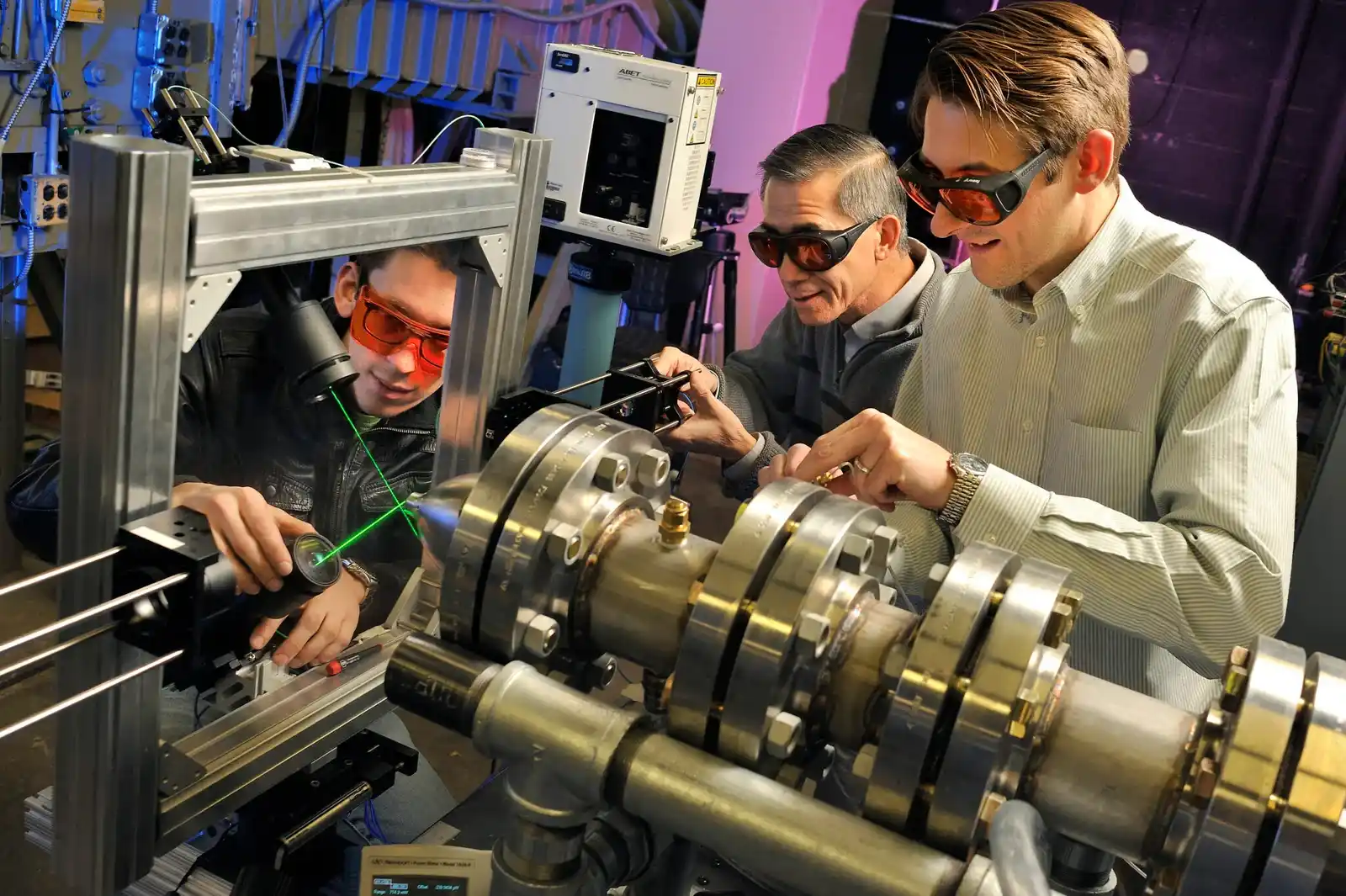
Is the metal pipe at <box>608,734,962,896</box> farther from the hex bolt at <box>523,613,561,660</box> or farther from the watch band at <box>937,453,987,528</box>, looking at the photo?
the watch band at <box>937,453,987,528</box>

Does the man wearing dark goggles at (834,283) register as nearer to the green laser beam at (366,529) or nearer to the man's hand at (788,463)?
the green laser beam at (366,529)

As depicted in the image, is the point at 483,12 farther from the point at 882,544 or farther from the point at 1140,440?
the point at 882,544

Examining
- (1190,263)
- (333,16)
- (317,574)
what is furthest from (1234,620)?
(333,16)

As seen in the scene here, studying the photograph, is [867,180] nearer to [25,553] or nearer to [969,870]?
[969,870]

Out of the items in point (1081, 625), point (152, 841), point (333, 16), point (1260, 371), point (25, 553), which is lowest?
point (25, 553)

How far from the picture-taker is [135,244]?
2.47 ft

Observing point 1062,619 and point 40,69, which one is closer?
point 1062,619

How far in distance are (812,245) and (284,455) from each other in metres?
0.97

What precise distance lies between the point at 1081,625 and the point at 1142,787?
745 mm

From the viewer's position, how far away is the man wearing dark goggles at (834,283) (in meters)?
2.06

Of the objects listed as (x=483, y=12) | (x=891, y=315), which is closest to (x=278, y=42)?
(x=483, y=12)

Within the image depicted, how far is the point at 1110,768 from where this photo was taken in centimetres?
70

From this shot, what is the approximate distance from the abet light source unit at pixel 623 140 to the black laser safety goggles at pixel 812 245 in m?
0.39

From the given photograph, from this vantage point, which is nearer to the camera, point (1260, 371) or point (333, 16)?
point (1260, 371)
